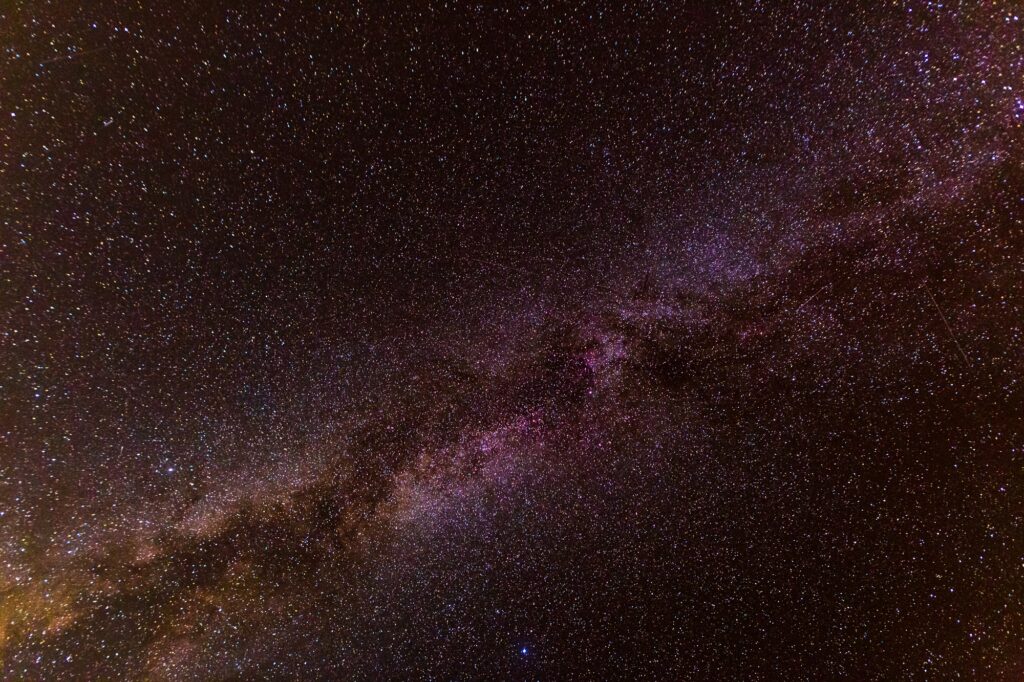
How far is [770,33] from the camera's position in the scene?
3.04ft

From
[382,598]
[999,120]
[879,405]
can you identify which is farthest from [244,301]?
[999,120]

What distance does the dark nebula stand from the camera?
936 mm

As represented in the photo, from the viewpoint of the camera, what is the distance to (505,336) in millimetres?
1104

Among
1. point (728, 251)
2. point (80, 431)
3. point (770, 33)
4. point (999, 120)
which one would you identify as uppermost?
point (80, 431)

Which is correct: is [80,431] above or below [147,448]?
above

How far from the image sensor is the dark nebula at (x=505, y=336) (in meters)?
0.94

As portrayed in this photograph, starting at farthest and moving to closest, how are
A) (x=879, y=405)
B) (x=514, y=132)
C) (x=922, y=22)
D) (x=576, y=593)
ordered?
(x=576, y=593)
(x=879, y=405)
(x=514, y=132)
(x=922, y=22)

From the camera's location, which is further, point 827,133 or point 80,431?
point 80,431

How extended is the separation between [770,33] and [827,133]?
28 centimetres

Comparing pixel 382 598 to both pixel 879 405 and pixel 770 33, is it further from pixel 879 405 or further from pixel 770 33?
pixel 770 33

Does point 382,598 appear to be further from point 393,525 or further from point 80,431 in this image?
point 80,431

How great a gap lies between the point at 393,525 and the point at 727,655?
1172mm

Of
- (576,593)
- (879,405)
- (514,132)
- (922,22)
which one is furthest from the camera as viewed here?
(576,593)

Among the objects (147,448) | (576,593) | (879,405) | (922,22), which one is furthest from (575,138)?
(147,448)
